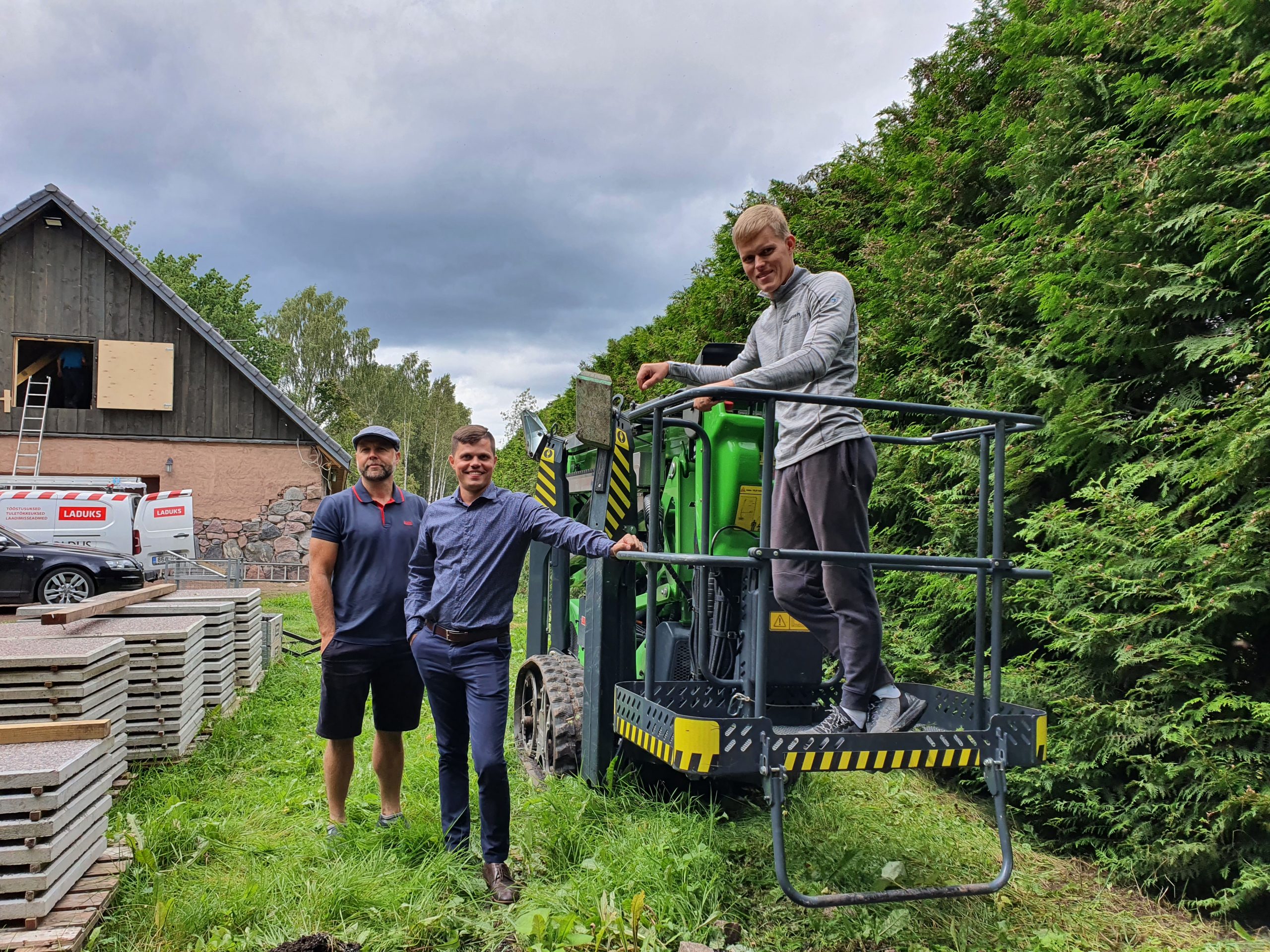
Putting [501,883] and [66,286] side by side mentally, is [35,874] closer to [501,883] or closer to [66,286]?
[501,883]

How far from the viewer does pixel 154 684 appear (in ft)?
18.2

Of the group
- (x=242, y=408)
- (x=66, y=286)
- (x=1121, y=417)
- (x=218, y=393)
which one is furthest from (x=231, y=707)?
(x=66, y=286)

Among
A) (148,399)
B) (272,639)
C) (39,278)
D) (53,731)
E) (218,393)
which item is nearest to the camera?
(53,731)

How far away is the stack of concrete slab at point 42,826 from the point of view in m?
3.05

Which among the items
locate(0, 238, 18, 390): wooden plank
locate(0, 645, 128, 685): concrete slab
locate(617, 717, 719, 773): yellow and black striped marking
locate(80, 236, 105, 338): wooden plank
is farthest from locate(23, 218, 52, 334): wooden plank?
locate(617, 717, 719, 773): yellow and black striped marking

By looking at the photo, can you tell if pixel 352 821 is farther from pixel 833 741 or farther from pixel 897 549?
pixel 897 549

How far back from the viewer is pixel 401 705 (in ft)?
14.3

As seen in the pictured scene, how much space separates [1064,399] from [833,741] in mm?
3030

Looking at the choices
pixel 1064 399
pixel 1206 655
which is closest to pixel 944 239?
pixel 1064 399

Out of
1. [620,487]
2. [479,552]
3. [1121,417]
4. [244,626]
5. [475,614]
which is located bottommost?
[244,626]

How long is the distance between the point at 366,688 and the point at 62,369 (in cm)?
2047

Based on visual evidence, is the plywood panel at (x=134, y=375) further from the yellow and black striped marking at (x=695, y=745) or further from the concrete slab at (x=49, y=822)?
the yellow and black striped marking at (x=695, y=745)

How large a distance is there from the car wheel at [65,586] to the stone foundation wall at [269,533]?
562 centimetres

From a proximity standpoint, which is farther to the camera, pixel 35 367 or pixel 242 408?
pixel 35 367
